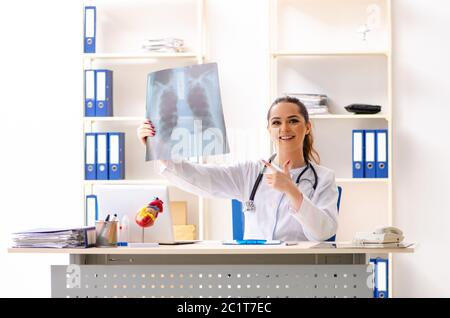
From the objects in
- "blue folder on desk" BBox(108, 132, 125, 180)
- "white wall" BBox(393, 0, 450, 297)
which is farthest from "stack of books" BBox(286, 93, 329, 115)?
"blue folder on desk" BBox(108, 132, 125, 180)

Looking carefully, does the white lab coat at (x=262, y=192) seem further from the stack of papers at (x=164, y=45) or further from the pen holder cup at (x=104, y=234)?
the stack of papers at (x=164, y=45)

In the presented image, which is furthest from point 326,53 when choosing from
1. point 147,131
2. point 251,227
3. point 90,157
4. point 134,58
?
point 147,131

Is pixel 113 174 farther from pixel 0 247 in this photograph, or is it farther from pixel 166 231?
pixel 166 231

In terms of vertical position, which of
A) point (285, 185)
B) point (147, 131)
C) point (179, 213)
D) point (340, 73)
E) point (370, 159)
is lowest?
point (179, 213)

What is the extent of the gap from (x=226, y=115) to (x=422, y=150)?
1224mm

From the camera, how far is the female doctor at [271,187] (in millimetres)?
3549

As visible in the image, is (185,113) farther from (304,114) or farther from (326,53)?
(326,53)

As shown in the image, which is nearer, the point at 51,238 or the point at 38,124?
the point at 51,238

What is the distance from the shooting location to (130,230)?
3.33m

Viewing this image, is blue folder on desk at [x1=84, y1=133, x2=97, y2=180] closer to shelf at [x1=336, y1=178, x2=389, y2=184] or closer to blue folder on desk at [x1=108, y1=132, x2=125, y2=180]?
blue folder on desk at [x1=108, y1=132, x2=125, y2=180]

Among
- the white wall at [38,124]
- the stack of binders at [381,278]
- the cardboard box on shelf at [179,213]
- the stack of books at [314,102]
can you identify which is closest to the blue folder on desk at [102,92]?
the white wall at [38,124]

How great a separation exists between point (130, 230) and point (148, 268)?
29cm

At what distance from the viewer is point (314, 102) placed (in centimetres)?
498

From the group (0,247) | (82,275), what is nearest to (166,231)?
(82,275)
